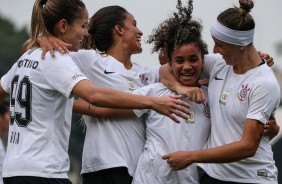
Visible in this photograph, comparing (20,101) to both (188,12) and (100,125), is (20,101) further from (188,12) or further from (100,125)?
(188,12)

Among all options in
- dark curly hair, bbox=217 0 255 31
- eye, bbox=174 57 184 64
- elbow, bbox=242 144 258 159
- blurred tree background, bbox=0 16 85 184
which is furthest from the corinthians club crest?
blurred tree background, bbox=0 16 85 184

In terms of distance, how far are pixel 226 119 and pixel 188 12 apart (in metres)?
1.05

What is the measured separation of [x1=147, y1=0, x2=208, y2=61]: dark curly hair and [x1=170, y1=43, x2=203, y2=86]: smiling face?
0.25ft

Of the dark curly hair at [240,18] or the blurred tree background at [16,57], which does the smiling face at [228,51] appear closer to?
the dark curly hair at [240,18]

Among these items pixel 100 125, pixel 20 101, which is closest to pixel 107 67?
pixel 100 125

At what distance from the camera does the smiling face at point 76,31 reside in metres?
8.65

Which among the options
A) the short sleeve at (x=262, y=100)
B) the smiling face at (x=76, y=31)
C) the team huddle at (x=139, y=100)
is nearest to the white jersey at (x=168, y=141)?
the team huddle at (x=139, y=100)

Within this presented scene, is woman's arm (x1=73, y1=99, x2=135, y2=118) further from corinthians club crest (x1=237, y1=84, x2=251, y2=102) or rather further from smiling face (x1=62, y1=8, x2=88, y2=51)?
corinthians club crest (x1=237, y1=84, x2=251, y2=102)

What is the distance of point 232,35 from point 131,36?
113 centimetres

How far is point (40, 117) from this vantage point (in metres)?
8.29

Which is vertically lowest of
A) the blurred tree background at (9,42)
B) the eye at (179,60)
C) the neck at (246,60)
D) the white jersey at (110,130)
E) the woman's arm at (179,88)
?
the blurred tree background at (9,42)

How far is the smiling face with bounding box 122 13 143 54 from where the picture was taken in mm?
9445

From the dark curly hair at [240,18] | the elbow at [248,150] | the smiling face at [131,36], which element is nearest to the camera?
the elbow at [248,150]

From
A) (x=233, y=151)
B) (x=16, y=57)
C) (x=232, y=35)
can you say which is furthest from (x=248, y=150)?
A: (x=16, y=57)
